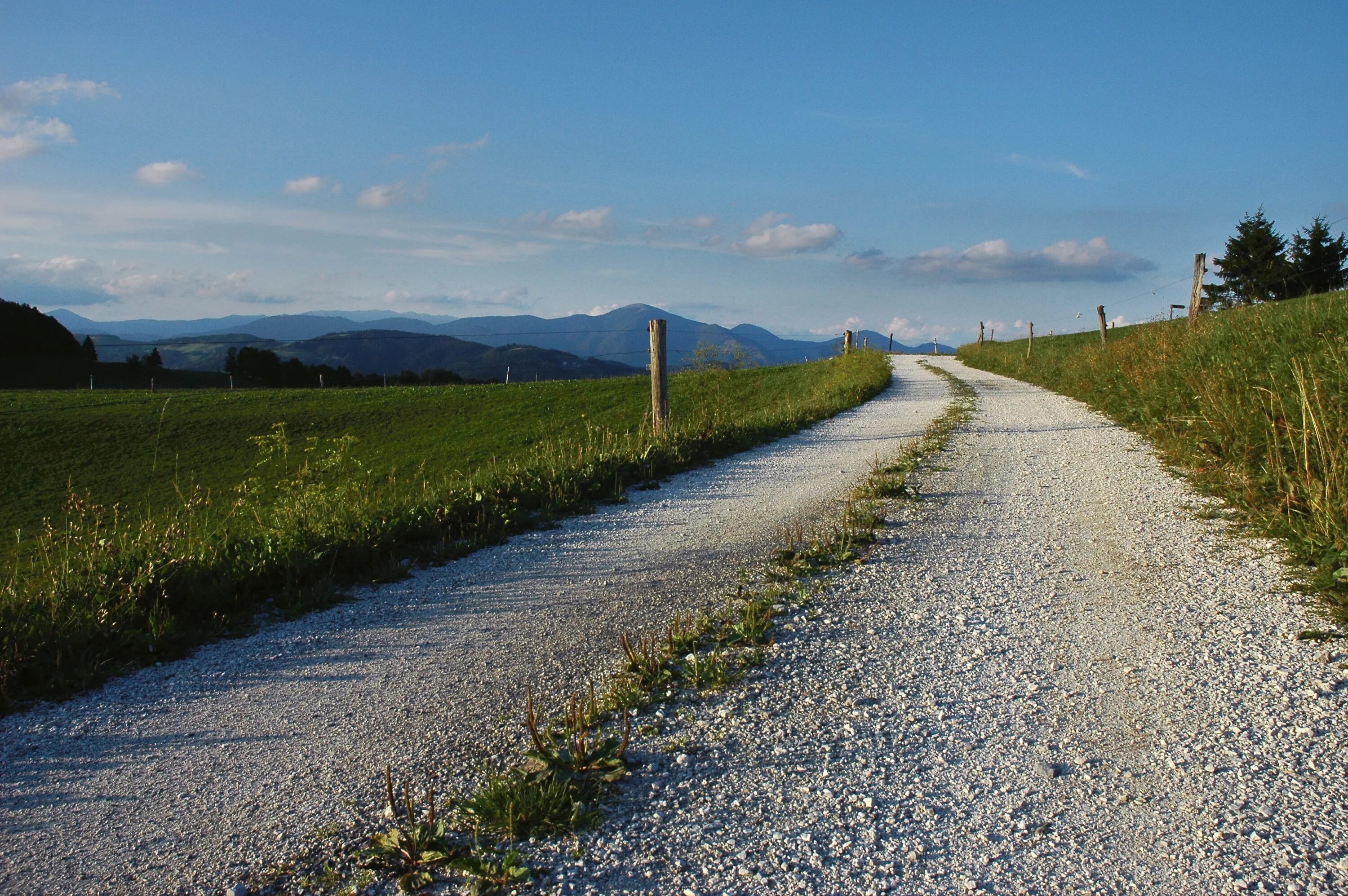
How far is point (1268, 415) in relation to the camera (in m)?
6.83

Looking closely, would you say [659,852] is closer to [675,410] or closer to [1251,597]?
[1251,597]

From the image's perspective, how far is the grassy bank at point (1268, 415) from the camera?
5.02 metres

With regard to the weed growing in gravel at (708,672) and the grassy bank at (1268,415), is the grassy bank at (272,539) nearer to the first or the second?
the weed growing in gravel at (708,672)

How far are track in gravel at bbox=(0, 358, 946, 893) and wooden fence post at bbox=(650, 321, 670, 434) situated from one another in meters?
6.00

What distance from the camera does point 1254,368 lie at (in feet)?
26.9

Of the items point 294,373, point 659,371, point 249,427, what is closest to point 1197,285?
point 659,371

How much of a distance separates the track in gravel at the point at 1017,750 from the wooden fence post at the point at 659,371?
6997mm

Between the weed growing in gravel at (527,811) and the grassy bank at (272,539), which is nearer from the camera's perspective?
the weed growing in gravel at (527,811)

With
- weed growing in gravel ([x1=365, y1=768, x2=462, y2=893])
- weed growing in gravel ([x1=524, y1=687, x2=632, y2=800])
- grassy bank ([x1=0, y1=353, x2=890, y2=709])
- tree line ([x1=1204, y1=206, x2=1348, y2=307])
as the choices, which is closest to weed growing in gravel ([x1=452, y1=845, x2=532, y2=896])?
weed growing in gravel ([x1=365, y1=768, x2=462, y2=893])

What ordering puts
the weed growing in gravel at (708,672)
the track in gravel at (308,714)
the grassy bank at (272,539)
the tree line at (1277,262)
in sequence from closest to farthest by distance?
the track in gravel at (308,714) → the weed growing in gravel at (708,672) → the grassy bank at (272,539) → the tree line at (1277,262)

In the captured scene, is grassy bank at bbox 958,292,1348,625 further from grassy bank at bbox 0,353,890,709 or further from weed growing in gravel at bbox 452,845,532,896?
grassy bank at bbox 0,353,890,709

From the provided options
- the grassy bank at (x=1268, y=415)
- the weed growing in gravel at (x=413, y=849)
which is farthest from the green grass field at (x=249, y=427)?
the weed growing in gravel at (x=413, y=849)

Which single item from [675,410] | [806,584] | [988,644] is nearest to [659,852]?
[988,644]

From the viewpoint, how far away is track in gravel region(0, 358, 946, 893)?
262 cm
